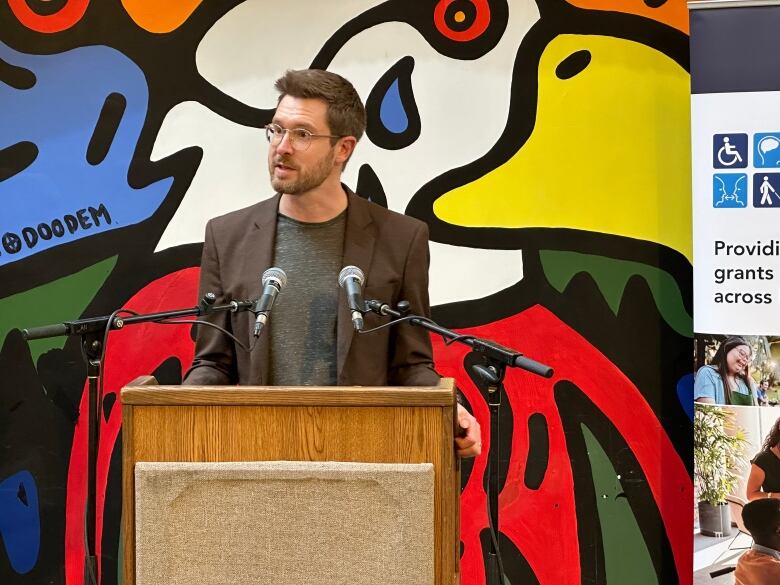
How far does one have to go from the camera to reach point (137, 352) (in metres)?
3.77

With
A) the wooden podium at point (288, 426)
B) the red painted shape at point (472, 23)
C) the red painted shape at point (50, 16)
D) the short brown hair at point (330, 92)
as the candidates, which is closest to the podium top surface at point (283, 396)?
the wooden podium at point (288, 426)

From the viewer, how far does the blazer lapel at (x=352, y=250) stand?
244cm

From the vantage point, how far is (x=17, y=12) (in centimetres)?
381

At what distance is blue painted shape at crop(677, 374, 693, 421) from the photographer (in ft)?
12.0

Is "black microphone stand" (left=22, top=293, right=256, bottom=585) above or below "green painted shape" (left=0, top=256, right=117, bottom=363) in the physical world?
below

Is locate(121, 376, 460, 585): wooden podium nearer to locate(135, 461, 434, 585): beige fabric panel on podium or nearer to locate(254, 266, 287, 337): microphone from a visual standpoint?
locate(135, 461, 434, 585): beige fabric panel on podium

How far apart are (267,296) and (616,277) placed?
6.75 ft

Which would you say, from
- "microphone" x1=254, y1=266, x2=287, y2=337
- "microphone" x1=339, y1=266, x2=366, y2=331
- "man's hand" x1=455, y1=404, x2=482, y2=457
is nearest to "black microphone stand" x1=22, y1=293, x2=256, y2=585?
"microphone" x1=254, y1=266, x2=287, y2=337

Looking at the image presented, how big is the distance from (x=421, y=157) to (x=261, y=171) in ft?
2.11

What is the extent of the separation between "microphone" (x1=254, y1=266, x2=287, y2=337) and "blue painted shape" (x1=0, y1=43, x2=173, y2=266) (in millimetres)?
1860

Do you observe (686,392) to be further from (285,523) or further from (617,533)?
(285,523)

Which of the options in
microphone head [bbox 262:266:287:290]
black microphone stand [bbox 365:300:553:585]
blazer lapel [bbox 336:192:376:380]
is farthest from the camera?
blazer lapel [bbox 336:192:376:380]

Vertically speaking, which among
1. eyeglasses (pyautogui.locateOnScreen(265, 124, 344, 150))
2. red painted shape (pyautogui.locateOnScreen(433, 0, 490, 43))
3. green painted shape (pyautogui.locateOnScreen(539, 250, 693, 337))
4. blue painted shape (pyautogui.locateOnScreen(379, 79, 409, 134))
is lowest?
green painted shape (pyautogui.locateOnScreen(539, 250, 693, 337))

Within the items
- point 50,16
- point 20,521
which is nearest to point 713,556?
point 20,521
